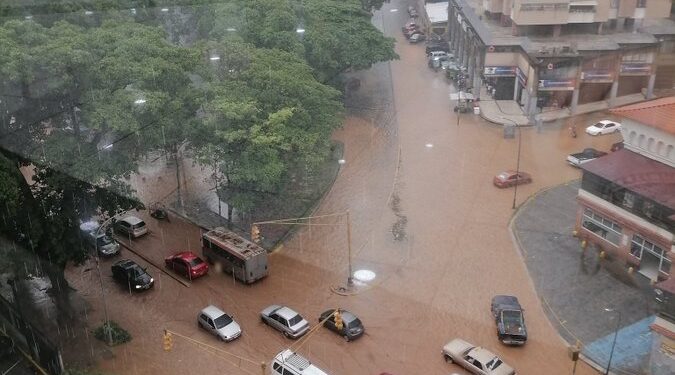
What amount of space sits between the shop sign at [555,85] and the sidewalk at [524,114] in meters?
0.63

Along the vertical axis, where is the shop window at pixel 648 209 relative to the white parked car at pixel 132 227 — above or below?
above

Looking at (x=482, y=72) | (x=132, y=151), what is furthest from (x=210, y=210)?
(x=482, y=72)

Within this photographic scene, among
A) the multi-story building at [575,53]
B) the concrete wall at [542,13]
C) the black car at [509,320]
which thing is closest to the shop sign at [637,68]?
the multi-story building at [575,53]

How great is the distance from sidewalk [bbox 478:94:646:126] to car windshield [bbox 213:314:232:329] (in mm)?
10838

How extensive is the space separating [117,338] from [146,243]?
3.19 metres

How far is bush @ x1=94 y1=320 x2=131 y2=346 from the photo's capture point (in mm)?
10523

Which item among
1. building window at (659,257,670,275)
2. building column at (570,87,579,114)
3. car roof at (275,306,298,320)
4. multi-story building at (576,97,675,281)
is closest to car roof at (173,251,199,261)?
car roof at (275,306,298,320)

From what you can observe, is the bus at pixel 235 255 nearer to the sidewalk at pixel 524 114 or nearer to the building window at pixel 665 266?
the building window at pixel 665 266

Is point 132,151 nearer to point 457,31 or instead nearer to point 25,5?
point 25,5

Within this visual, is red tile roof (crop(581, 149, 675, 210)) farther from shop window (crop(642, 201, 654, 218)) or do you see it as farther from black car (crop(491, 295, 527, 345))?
black car (crop(491, 295, 527, 345))

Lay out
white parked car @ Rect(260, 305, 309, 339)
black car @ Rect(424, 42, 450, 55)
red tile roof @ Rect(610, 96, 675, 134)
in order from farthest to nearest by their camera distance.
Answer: black car @ Rect(424, 42, 450, 55)
red tile roof @ Rect(610, 96, 675, 134)
white parked car @ Rect(260, 305, 309, 339)

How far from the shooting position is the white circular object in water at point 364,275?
12.0 m

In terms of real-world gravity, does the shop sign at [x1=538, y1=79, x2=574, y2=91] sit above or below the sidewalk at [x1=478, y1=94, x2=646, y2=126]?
above

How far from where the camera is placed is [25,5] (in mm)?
15883
